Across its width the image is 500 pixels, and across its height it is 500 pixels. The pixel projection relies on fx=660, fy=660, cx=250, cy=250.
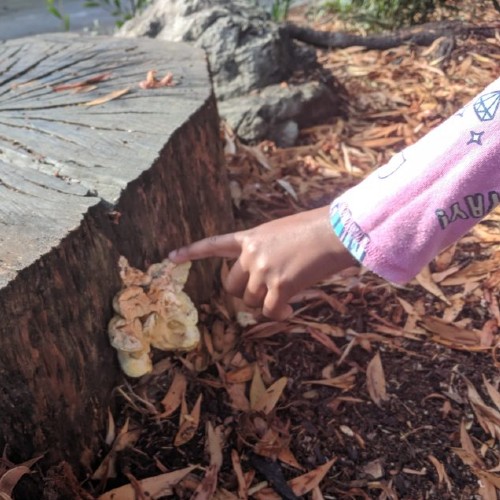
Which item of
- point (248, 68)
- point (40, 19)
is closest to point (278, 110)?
point (248, 68)

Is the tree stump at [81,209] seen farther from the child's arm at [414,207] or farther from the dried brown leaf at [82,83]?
the child's arm at [414,207]

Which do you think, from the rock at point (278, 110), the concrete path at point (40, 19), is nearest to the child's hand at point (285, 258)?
the rock at point (278, 110)

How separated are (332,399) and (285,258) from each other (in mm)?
545

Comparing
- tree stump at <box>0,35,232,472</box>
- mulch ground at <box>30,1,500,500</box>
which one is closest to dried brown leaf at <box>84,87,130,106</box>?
tree stump at <box>0,35,232,472</box>

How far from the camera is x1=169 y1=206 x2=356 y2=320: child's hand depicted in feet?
3.99

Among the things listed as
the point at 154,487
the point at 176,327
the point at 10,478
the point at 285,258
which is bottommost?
the point at 154,487

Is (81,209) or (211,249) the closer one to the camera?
(81,209)

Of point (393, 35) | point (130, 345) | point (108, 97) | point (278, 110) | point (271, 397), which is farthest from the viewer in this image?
point (393, 35)

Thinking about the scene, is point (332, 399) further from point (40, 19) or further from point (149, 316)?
point (40, 19)

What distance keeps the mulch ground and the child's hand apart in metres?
0.38

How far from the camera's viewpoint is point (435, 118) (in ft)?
8.92

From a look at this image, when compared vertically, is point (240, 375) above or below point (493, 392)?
above

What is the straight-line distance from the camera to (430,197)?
1125 millimetres

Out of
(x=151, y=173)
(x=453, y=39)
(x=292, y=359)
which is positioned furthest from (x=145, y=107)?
(x=453, y=39)
